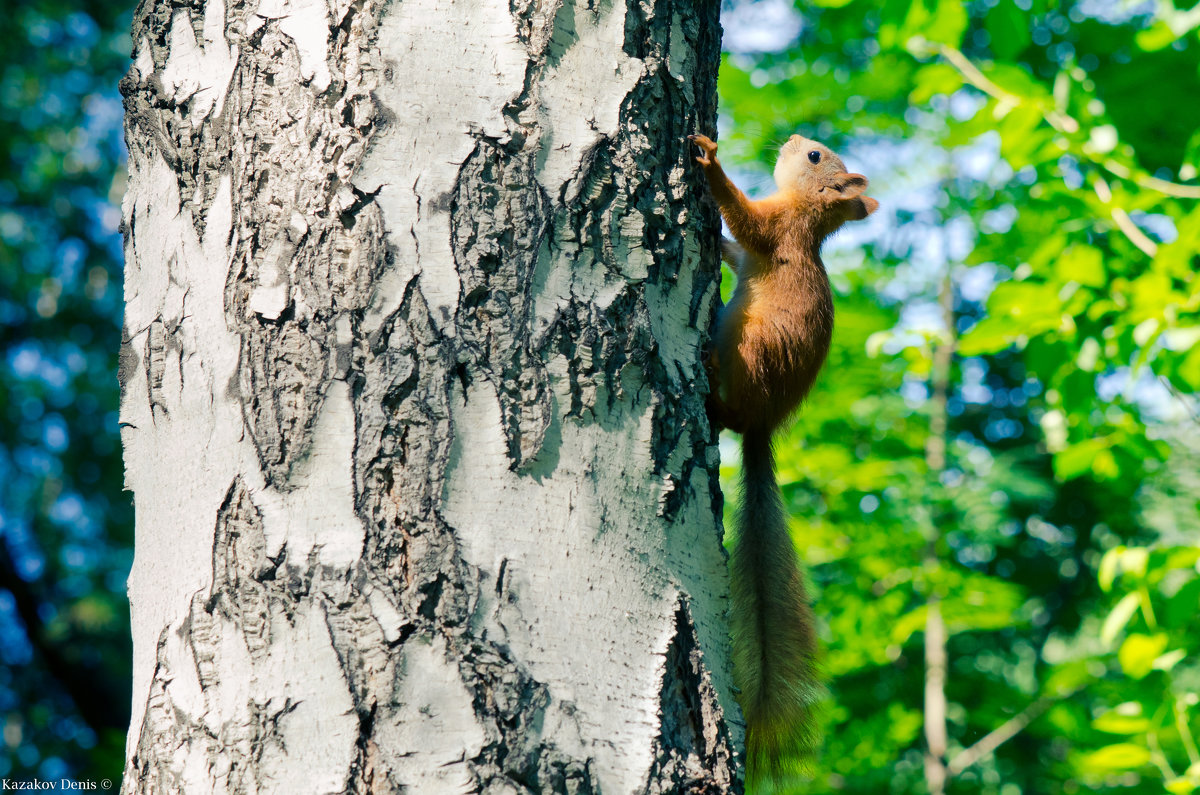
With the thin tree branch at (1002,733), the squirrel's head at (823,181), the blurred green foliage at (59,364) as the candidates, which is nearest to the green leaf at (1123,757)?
the squirrel's head at (823,181)

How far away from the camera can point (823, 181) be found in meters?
2.70

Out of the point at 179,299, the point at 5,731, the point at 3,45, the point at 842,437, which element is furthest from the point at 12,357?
the point at 179,299

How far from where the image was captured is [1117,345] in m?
2.63

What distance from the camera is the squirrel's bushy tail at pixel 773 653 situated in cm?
153

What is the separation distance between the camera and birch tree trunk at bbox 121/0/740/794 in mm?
990

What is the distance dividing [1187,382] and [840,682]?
2726 millimetres

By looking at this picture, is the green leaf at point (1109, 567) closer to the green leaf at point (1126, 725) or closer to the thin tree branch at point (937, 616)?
the green leaf at point (1126, 725)

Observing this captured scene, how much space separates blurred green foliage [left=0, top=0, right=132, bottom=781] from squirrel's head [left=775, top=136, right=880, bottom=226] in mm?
6934

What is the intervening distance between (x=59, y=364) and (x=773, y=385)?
8028 millimetres

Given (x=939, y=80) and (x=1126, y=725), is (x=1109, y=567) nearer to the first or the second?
(x=1126, y=725)

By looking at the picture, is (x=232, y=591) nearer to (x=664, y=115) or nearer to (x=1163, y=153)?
(x=664, y=115)

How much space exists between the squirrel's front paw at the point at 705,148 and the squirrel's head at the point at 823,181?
1181 mm

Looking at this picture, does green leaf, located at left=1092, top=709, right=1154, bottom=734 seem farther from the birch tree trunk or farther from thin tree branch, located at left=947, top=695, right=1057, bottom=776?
thin tree branch, located at left=947, top=695, right=1057, bottom=776

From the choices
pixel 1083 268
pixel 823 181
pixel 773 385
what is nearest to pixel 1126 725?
pixel 1083 268
